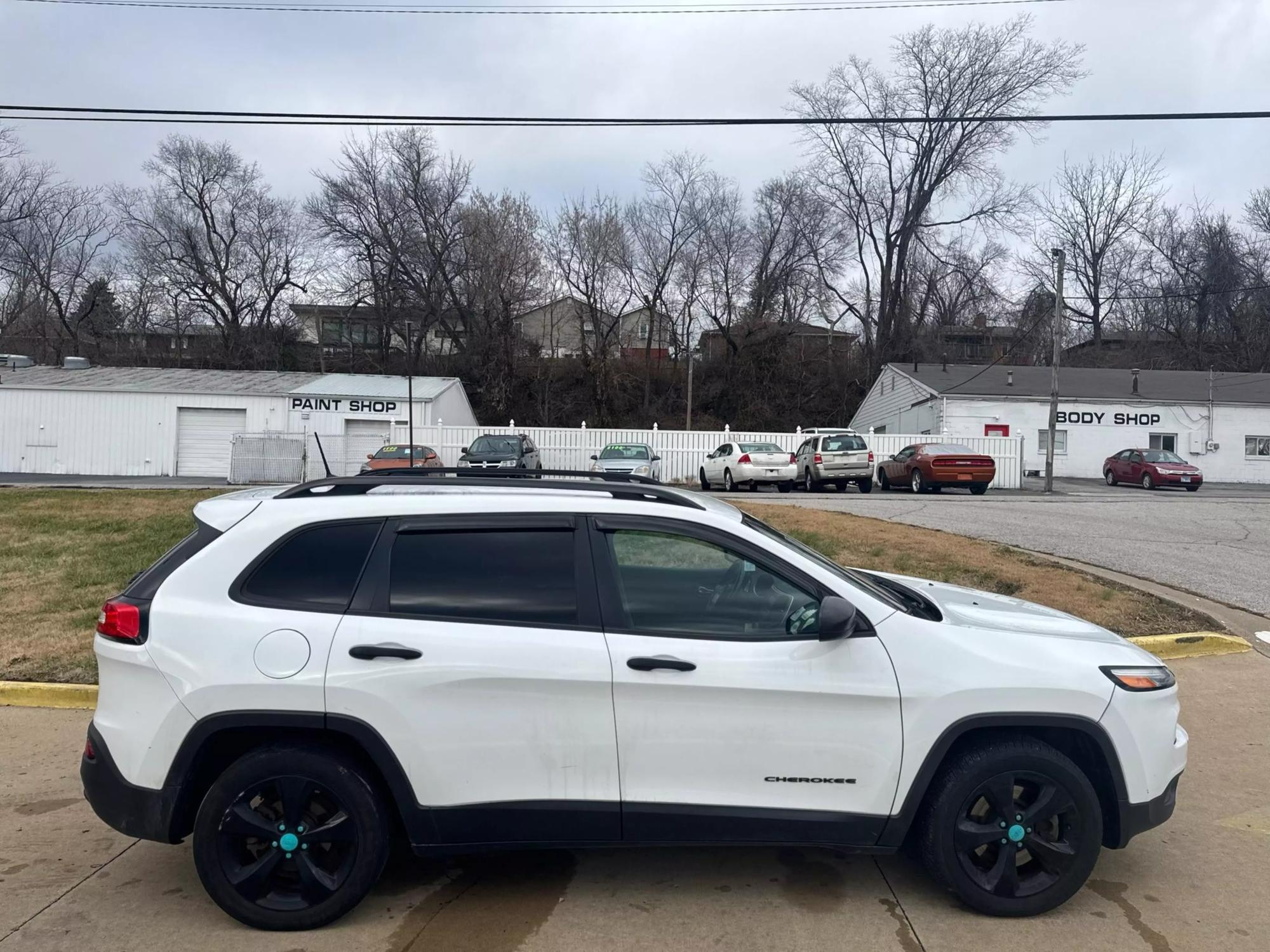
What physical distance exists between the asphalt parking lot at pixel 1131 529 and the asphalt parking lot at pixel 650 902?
5995mm

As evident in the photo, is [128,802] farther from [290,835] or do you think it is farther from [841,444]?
[841,444]

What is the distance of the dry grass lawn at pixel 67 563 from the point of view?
7152 mm

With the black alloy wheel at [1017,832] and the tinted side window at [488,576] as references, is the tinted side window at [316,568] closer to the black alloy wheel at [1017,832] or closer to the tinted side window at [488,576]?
the tinted side window at [488,576]

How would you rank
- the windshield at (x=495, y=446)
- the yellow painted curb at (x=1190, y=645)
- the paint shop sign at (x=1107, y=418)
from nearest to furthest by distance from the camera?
1. the yellow painted curb at (x=1190, y=645)
2. the windshield at (x=495, y=446)
3. the paint shop sign at (x=1107, y=418)

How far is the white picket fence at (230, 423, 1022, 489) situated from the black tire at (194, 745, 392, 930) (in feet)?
96.1

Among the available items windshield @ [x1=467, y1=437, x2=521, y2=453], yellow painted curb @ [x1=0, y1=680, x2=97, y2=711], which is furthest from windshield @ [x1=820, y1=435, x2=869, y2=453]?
yellow painted curb @ [x1=0, y1=680, x2=97, y2=711]

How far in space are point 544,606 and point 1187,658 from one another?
6.28 metres

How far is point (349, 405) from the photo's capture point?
35.3 metres

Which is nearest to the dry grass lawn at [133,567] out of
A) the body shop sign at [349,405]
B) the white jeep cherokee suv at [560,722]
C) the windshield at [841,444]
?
the white jeep cherokee suv at [560,722]

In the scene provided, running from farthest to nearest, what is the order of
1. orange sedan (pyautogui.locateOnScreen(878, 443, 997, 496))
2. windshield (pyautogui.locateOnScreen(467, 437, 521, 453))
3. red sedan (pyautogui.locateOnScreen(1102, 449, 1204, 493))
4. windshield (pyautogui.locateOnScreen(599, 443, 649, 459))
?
red sedan (pyautogui.locateOnScreen(1102, 449, 1204, 493)) → windshield (pyautogui.locateOnScreen(599, 443, 649, 459)) → windshield (pyautogui.locateOnScreen(467, 437, 521, 453)) → orange sedan (pyautogui.locateOnScreen(878, 443, 997, 496))

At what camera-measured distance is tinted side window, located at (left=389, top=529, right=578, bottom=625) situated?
3621 mm

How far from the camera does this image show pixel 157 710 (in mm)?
3541

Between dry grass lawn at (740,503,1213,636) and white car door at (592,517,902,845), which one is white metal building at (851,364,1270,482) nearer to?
dry grass lawn at (740,503,1213,636)

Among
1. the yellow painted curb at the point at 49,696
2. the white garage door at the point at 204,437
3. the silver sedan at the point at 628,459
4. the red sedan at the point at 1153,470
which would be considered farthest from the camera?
the white garage door at the point at 204,437
